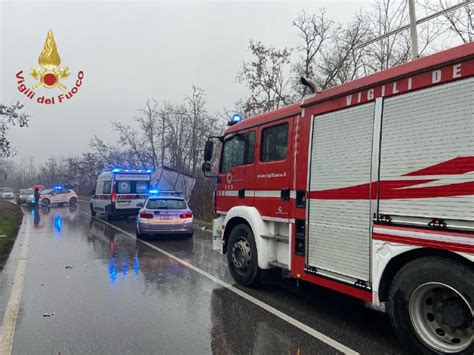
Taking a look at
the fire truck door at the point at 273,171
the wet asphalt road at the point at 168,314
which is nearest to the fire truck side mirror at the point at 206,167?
the fire truck door at the point at 273,171

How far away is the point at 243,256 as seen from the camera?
6.41 meters

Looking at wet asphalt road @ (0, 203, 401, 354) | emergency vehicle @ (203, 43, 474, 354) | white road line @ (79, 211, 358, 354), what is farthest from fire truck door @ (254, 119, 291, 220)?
wet asphalt road @ (0, 203, 401, 354)

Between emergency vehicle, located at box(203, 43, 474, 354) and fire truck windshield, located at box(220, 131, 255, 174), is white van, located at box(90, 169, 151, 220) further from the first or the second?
emergency vehicle, located at box(203, 43, 474, 354)

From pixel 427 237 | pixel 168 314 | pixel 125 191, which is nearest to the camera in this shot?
pixel 427 237

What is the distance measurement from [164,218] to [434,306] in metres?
9.39

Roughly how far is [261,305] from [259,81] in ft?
70.4

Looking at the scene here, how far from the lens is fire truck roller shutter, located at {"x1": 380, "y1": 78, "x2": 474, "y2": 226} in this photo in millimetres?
3336

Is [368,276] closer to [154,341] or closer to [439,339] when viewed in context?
[439,339]

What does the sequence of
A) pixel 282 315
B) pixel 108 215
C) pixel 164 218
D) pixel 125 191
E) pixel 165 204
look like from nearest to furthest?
pixel 282 315 < pixel 164 218 < pixel 165 204 < pixel 125 191 < pixel 108 215

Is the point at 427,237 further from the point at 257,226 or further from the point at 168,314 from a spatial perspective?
the point at 168,314

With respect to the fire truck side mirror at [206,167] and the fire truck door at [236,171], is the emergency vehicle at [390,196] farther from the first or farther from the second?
the fire truck side mirror at [206,167]

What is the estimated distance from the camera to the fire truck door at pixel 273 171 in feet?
18.4

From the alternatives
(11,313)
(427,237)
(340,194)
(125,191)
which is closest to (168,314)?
(11,313)

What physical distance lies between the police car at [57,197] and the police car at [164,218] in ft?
79.1
